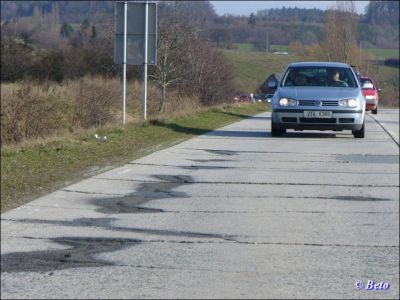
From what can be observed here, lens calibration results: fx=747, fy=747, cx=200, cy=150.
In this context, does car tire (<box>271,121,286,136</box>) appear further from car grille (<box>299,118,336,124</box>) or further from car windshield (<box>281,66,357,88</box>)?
car windshield (<box>281,66,357,88</box>)

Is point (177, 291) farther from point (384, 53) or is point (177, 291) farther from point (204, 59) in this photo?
point (384, 53)

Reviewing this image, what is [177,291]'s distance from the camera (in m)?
5.23

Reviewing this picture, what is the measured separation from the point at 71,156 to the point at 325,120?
248 inches

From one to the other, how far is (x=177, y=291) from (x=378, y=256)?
1835mm

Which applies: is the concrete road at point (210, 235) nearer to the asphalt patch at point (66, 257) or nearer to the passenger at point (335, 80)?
the asphalt patch at point (66, 257)

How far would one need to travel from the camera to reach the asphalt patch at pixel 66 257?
5.62 metres

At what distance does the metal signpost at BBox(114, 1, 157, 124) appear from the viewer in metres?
18.4

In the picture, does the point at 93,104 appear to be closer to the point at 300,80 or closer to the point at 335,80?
the point at 300,80

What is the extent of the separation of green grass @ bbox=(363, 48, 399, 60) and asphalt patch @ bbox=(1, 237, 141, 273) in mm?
41292

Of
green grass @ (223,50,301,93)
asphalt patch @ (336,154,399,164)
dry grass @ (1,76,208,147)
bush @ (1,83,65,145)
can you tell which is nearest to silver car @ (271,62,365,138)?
asphalt patch @ (336,154,399,164)

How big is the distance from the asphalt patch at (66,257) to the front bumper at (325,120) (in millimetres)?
9837

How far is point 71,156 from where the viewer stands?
11453mm

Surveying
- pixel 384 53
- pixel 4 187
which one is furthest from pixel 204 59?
pixel 4 187

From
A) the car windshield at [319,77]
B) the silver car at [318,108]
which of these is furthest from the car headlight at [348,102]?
the car windshield at [319,77]
